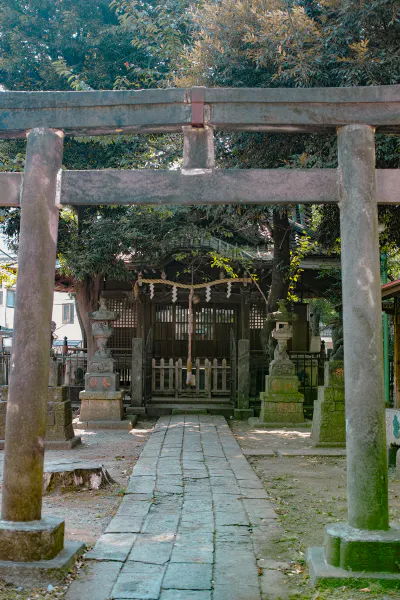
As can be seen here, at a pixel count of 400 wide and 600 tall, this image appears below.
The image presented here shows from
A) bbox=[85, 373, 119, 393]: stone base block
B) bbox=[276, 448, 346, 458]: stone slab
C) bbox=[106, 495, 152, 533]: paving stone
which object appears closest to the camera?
bbox=[106, 495, 152, 533]: paving stone

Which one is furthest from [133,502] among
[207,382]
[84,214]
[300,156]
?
[84,214]

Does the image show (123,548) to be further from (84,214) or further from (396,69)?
(84,214)

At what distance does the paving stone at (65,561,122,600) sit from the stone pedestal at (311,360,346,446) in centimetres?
666

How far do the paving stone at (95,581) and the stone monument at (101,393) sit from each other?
8.74 meters

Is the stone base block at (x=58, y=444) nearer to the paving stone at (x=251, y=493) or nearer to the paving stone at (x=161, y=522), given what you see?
the paving stone at (x=251, y=493)

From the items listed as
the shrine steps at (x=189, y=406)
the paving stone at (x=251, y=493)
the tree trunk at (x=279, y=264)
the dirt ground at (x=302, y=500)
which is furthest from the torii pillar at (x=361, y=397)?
the shrine steps at (x=189, y=406)

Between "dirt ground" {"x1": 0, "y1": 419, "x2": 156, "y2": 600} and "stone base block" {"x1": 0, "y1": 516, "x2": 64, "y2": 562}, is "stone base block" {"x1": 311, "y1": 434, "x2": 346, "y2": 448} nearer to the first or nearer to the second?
"dirt ground" {"x1": 0, "y1": 419, "x2": 156, "y2": 600}

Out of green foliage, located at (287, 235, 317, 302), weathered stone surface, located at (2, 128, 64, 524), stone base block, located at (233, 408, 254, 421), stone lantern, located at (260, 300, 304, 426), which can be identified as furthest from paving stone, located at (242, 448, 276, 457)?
green foliage, located at (287, 235, 317, 302)

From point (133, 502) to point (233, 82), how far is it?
24.2 feet

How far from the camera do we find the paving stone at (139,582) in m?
3.81

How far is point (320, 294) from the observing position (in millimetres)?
17688

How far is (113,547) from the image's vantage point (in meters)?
4.73

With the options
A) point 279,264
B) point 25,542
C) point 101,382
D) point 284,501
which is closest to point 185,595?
point 25,542

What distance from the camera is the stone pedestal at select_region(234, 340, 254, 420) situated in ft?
46.9
